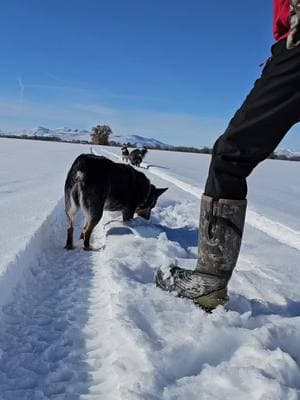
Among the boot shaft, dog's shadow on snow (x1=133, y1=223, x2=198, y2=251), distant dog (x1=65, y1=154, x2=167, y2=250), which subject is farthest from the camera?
distant dog (x1=65, y1=154, x2=167, y2=250)

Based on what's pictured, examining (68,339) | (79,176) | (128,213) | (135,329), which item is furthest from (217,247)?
(128,213)

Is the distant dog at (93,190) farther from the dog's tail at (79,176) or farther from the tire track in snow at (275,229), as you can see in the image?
the tire track in snow at (275,229)

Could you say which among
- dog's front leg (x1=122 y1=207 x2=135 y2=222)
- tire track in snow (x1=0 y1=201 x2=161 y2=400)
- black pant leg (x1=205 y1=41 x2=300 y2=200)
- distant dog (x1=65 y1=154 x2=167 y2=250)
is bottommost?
dog's front leg (x1=122 y1=207 x2=135 y2=222)

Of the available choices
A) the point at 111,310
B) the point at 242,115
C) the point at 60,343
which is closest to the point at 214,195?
the point at 242,115

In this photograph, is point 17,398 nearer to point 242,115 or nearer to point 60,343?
point 60,343

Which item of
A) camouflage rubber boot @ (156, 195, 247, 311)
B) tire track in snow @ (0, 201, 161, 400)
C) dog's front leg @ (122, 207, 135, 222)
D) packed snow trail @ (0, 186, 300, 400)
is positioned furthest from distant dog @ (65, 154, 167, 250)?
camouflage rubber boot @ (156, 195, 247, 311)

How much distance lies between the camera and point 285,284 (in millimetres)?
3135

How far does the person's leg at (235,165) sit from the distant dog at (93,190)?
2.27m

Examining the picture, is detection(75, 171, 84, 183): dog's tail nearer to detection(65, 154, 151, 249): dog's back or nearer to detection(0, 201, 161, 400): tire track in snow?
detection(65, 154, 151, 249): dog's back

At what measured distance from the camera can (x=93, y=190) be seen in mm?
4953

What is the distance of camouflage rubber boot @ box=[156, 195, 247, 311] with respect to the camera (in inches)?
95.3

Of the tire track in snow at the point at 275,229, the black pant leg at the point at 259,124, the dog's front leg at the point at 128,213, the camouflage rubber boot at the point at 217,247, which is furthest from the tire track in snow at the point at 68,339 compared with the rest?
the tire track in snow at the point at 275,229

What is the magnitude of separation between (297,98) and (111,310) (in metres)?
1.46

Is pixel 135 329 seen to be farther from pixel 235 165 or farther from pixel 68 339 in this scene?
pixel 235 165
